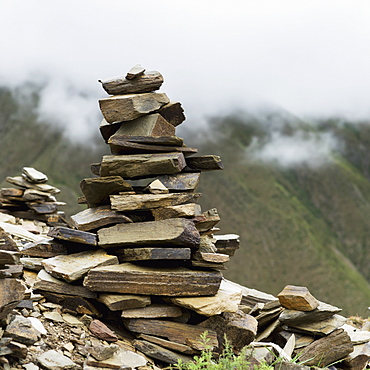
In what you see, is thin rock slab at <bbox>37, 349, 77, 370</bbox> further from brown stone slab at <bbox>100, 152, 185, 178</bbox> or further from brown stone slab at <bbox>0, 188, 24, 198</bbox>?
brown stone slab at <bbox>0, 188, 24, 198</bbox>

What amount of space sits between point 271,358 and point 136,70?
6.74m

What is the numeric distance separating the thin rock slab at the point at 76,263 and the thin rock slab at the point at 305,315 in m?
4.56

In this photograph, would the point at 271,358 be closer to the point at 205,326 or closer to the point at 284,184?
the point at 205,326

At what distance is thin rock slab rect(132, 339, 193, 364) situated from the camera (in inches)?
339

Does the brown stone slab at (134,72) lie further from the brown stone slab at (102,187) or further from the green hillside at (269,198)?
the green hillside at (269,198)

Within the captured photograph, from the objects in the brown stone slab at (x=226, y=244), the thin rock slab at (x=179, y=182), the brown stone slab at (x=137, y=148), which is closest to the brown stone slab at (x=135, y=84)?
the brown stone slab at (x=137, y=148)

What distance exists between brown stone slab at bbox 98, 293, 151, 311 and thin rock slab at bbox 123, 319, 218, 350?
293mm

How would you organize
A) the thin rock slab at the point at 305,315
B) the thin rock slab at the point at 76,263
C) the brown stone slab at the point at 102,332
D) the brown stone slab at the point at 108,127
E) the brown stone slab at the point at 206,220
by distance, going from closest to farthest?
the brown stone slab at the point at 102,332, the thin rock slab at the point at 76,263, the brown stone slab at the point at 206,220, the brown stone slab at the point at 108,127, the thin rock slab at the point at 305,315

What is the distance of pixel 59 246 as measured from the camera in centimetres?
1038

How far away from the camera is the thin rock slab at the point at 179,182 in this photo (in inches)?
396

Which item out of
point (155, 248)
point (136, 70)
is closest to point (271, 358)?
point (155, 248)

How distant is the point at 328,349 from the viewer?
10.9m

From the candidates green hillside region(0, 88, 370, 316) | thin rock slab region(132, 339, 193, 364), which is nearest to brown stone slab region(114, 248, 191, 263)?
thin rock slab region(132, 339, 193, 364)

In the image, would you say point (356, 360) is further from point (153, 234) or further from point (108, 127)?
point (108, 127)
